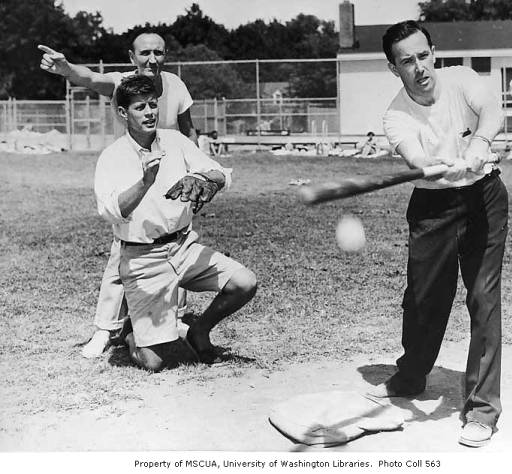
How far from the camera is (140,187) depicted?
Result: 15.0 ft

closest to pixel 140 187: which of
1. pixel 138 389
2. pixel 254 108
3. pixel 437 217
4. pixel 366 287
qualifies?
pixel 138 389

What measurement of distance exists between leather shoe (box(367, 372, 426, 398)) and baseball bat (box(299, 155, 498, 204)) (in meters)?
1.23

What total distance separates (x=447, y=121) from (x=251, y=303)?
10.0 ft

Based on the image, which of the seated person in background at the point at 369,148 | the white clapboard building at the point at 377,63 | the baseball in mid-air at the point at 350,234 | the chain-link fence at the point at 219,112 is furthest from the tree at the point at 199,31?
the baseball in mid-air at the point at 350,234

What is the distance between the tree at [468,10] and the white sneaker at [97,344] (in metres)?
38.6

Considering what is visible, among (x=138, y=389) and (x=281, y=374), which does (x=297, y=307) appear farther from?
(x=138, y=389)

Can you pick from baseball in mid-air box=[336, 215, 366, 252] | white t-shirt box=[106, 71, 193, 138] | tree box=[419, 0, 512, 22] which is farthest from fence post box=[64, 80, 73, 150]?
tree box=[419, 0, 512, 22]

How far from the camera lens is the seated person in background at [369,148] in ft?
73.3

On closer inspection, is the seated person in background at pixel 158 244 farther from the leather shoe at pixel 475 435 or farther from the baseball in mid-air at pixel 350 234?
the baseball in mid-air at pixel 350 234

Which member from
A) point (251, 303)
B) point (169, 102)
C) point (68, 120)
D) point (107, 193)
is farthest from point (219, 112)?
point (107, 193)

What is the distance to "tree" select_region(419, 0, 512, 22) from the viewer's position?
1649 inches

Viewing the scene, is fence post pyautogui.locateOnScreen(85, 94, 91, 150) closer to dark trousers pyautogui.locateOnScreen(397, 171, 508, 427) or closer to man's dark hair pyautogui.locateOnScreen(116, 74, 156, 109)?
man's dark hair pyautogui.locateOnScreen(116, 74, 156, 109)

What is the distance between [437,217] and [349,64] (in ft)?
86.9

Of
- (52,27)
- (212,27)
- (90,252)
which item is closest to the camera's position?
(90,252)
